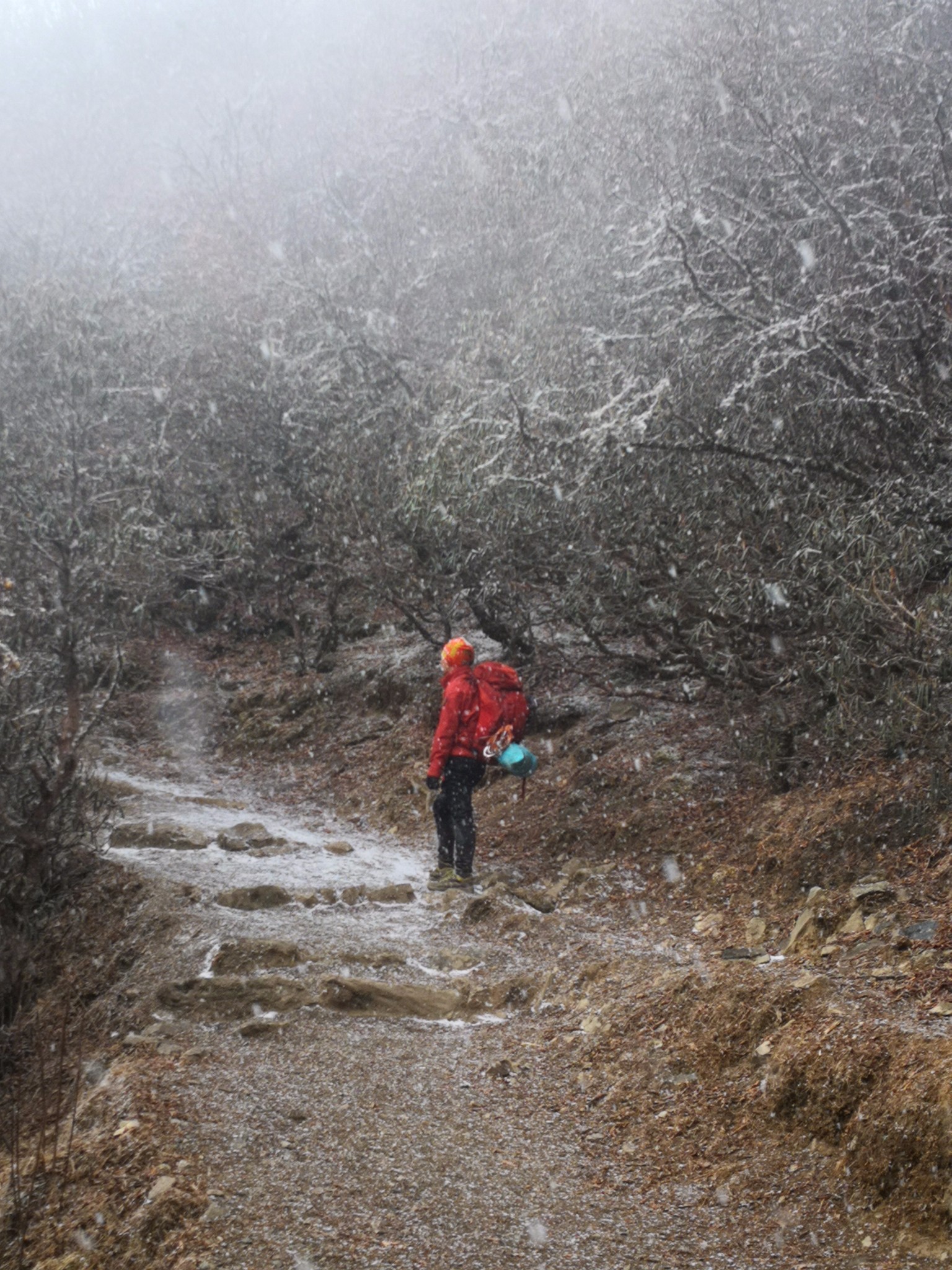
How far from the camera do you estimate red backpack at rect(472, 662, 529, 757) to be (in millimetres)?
8164

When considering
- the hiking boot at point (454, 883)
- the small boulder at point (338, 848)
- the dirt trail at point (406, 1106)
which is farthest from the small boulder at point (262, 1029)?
the small boulder at point (338, 848)

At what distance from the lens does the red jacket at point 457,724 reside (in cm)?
805

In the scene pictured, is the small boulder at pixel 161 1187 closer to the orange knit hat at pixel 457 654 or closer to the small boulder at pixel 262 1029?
the small boulder at pixel 262 1029

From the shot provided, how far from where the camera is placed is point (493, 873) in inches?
332

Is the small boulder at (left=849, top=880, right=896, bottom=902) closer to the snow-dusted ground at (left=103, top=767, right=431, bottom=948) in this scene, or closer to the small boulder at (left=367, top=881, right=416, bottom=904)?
the snow-dusted ground at (left=103, top=767, right=431, bottom=948)

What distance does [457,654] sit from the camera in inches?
322

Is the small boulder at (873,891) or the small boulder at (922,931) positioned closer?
the small boulder at (922,931)

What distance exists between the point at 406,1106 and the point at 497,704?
418cm

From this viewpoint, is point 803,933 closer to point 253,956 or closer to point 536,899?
point 536,899

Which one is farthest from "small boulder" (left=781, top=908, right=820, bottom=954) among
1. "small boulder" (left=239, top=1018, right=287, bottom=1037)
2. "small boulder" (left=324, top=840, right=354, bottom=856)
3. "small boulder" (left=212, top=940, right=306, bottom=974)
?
"small boulder" (left=324, top=840, right=354, bottom=856)

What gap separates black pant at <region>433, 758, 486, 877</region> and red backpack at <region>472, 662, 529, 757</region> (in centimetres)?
22

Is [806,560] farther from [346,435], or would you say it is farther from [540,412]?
[346,435]

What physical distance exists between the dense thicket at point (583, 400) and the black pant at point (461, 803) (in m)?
2.39

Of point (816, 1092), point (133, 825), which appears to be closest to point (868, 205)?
point (816, 1092)
